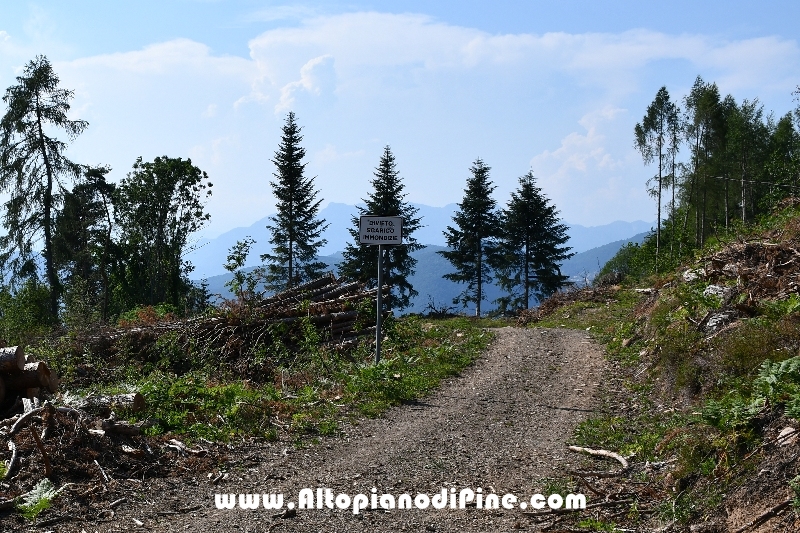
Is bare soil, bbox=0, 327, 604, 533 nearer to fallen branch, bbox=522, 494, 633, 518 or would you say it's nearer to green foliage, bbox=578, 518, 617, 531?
fallen branch, bbox=522, 494, 633, 518

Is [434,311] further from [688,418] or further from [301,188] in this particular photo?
[688,418]

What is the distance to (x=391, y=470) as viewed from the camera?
7.04 meters

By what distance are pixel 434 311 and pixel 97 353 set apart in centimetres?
1921

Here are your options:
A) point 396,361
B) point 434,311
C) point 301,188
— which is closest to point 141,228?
point 301,188

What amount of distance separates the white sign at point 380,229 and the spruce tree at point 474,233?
120ft

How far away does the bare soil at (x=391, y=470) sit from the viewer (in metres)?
5.64

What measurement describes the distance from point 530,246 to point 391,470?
4589 centimetres

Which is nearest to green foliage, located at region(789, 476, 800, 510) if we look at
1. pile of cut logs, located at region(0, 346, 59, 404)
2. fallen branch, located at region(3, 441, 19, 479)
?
fallen branch, located at region(3, 441, 19, 479)

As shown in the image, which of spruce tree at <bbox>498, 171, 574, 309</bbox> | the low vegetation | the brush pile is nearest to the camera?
the low vegetation

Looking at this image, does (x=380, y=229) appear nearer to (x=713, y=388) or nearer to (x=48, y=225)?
(x=713, y=388)

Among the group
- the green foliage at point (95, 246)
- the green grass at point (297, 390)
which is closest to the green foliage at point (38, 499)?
the green grass at point (297, 390)

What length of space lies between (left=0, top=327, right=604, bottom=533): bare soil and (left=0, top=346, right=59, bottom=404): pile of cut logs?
2.99 metres

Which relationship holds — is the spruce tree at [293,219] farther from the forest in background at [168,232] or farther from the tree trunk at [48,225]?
the tree trunk at [48,225]

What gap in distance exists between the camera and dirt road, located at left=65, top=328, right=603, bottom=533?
5.66m
